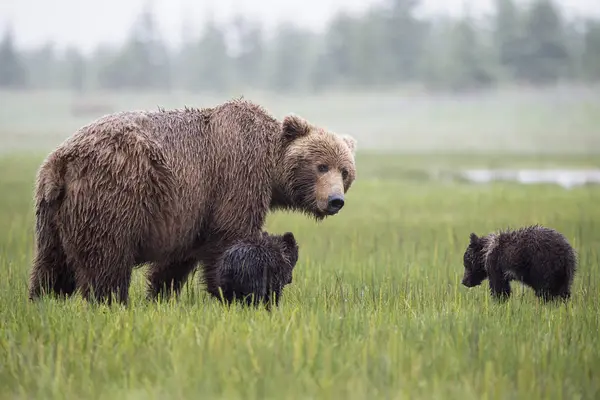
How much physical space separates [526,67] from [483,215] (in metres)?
62.9

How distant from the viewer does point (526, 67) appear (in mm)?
74688

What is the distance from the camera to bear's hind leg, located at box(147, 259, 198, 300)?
747 centimetres

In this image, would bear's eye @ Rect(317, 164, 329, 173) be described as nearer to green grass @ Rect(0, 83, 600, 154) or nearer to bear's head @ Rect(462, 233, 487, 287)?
bear's head @ Rect(462, 233, 487, 287)

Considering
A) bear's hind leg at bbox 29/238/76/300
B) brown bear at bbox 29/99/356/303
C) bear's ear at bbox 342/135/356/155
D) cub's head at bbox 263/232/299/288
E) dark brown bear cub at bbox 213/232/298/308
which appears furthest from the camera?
bear's ear at bbox 342/135/356/155

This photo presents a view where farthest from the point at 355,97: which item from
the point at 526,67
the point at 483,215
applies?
the point at 483,215

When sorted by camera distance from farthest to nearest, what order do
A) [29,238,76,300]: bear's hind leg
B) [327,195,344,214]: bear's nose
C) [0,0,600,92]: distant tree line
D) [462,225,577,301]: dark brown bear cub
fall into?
[0,0,600,92]: distant tree line → [462,225,577,301]: dark brown bear cub → [327,195,344,214]: bear's nose → [29,238,76,300]: bear's hind leg

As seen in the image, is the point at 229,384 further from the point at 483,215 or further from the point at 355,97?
the point at 355,97

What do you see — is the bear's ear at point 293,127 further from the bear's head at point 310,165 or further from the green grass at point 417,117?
the green grass at point 417,117

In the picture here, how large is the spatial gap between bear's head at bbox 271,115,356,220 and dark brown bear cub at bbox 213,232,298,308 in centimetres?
59

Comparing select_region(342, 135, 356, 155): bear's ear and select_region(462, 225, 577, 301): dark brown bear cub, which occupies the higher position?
select_region(342, 135, 356, 155): bear's ear

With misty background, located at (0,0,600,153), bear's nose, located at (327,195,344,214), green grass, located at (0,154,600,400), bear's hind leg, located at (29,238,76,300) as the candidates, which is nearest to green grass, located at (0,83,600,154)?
misty background, located at (0,0,600,153)

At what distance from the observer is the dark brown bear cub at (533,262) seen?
7.27 m

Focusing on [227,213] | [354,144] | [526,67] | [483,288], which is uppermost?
[526,67]

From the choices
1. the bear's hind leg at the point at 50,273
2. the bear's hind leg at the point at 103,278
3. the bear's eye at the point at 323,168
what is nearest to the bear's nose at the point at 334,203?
the bear's eye at the point at 323,168
